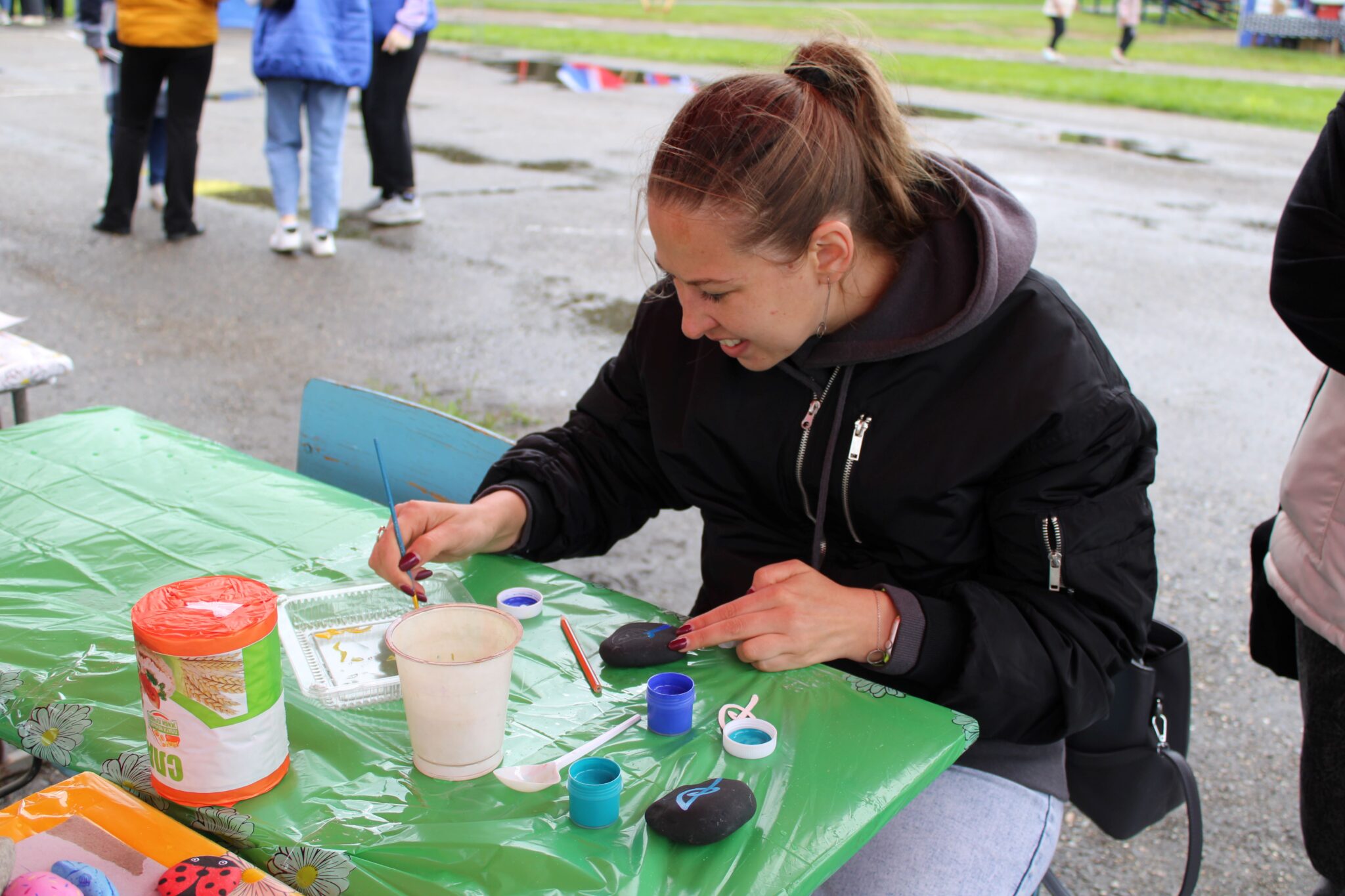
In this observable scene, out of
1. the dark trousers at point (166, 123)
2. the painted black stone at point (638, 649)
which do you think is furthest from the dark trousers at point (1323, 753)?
the dark trousers at point (166, 123)

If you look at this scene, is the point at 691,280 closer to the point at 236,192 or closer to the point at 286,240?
the point at 286,240

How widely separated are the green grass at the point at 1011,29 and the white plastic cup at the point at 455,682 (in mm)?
15436

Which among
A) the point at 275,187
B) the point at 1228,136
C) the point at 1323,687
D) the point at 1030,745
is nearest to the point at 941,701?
the point at 1030,745

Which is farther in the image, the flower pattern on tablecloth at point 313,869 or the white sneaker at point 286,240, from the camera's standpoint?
the white sneaker at point 286,240

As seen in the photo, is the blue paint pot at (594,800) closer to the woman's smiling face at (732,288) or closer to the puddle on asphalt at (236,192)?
the woman's smiling face at (732,288)

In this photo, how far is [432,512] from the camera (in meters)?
1.71

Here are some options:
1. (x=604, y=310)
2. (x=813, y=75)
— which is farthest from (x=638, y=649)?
(x=604, y=310)

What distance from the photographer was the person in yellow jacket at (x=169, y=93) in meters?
5.62

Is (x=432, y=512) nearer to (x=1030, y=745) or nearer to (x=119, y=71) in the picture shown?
(x=1030, y=745)

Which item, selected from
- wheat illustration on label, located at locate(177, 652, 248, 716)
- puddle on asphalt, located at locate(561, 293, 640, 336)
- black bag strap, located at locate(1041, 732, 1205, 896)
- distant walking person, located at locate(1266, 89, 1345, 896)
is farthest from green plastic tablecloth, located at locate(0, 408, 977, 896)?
puddle on asphalt, located at locate(561, 293, 640, 336)

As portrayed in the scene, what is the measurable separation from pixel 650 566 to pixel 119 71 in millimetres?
4753

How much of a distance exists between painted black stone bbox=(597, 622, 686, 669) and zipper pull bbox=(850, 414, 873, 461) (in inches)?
14.5

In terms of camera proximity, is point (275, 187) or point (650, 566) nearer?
point (650, 566)

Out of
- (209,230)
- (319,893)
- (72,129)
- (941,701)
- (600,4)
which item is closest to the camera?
(319,893)
